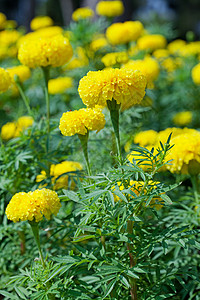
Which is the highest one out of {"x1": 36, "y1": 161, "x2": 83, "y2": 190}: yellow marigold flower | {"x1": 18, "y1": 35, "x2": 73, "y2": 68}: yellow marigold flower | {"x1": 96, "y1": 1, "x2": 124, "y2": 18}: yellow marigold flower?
{"x1": 18, "y1": 35, "x2": 73, "y2": 68}: yellow marigold flower

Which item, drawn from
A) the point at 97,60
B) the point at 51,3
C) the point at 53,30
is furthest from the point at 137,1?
the point at 97,60

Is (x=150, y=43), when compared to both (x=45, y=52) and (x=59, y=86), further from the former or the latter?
(x=45, y=52)

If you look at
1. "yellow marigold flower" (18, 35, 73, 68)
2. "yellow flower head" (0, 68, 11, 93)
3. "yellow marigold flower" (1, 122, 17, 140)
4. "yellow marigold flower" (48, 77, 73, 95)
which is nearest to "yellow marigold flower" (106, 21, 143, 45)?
"yellow marigold flower" (48, 77, 73, 95)

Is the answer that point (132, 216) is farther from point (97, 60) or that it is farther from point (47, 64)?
point (97, 60)

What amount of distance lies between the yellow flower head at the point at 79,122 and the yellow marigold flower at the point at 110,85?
0.11 meters

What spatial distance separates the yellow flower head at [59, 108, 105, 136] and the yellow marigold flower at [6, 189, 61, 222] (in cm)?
24

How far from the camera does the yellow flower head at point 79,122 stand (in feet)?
4.73

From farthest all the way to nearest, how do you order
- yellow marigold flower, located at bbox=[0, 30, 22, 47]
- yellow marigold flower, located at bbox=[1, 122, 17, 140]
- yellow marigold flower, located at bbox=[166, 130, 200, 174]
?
yellow marigold flower, located at bbox=[0, 30, 22, 47] → yellow marigold flower, located at bbox=[1, 122, 17, 140] → yellow marigold flower, located at bbox=[166, 130, 200, 174]

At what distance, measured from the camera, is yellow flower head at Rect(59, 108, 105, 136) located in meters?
1.44

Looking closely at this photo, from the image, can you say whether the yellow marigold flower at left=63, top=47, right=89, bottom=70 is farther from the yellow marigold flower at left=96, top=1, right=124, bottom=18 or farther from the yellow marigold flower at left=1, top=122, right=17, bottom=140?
the yellow marigold flower at left=1, top=122, right=17, bottom=140

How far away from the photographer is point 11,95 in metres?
4.02

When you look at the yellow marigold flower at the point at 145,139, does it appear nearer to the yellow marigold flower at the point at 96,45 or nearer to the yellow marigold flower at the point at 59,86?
the yellow marigold flower at the point at 96,45

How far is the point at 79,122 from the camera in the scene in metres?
1.44


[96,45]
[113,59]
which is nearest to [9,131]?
[113,59]
